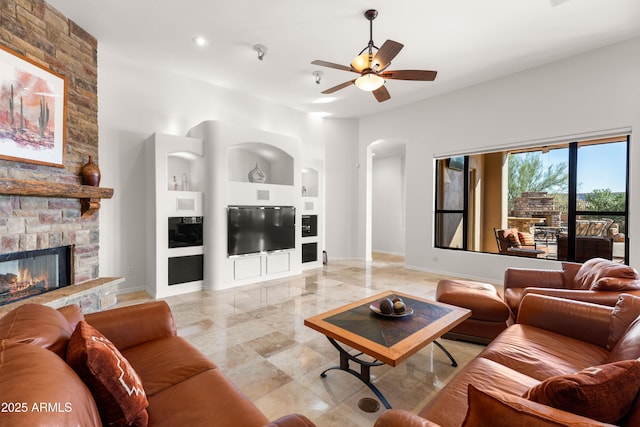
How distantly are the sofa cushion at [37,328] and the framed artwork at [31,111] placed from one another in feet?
7.72

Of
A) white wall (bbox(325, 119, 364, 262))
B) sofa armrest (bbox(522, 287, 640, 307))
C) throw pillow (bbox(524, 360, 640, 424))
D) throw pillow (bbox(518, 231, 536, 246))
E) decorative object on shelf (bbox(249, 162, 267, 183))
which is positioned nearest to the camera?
throw pillow (bbox(524, 360, 640, 424))

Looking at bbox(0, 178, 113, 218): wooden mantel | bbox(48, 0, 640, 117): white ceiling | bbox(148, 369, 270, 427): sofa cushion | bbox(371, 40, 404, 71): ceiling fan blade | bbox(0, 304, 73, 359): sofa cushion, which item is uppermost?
bbox(48, 0, 640, 117): white ceiling

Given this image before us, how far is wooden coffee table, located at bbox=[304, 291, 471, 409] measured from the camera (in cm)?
177

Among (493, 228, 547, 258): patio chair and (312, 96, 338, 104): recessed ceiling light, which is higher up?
(312, 96, 338, 104): recessed ceiling light

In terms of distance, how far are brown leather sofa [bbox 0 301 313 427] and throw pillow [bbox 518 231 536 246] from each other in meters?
5.59

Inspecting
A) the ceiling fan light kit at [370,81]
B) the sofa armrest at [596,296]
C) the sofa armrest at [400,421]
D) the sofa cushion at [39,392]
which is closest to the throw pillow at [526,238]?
the sofa armrest at [596,296]

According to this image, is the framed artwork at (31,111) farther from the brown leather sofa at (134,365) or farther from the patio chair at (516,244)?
the patio chair at (516,244)

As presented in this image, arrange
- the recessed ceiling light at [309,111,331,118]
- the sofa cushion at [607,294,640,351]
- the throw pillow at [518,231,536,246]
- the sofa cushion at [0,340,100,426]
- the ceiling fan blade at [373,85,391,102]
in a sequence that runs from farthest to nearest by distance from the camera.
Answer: the recessed ceiling light at [309,111,331,118], the throw pillow at [518,231,536,246], the ceiling fan blade at [373,85,391,102], the sofa cushion at [607,294,640,351], the sofa cushion at [0,340,100,426]

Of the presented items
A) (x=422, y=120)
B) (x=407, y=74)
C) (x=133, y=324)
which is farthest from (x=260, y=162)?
(x=133, y=324)

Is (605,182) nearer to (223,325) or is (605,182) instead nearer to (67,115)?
(223,325)

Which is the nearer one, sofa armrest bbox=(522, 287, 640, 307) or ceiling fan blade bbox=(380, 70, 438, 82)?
sofa armrest bbox=(522, 287, 640, 307)

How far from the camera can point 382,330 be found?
2.01 meters

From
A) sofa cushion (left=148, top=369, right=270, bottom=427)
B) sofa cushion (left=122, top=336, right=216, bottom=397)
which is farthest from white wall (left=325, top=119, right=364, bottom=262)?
sofa cushion (left=148, top=369, right=270, bottom=427)

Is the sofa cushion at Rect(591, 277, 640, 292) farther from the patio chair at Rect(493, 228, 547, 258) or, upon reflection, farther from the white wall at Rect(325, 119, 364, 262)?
the white wall at Rect(325, 119, 364, 262)
